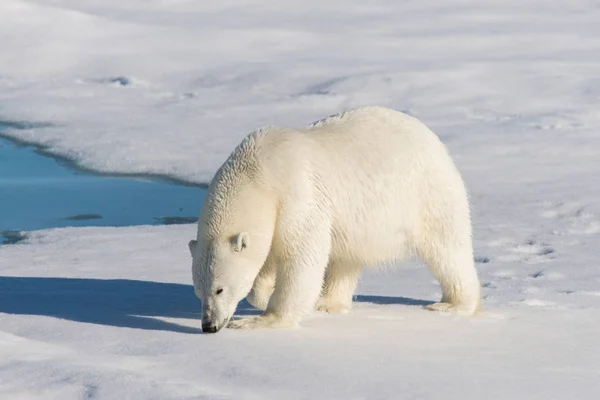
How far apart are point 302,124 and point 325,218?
6.51m

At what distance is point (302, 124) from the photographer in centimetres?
1089

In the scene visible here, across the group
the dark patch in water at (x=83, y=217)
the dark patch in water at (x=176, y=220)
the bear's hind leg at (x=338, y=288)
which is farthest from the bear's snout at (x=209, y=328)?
the dark patch in water at (x=83, y=217)

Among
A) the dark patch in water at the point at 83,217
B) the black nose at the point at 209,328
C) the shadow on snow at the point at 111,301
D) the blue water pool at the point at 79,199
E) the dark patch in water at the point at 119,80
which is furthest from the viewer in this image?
the dark patch in water at the point at 119,80

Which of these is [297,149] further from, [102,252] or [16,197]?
[16,197]

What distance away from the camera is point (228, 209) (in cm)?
429

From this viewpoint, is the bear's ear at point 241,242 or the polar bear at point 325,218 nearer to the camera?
the bear's ear at point 241,242

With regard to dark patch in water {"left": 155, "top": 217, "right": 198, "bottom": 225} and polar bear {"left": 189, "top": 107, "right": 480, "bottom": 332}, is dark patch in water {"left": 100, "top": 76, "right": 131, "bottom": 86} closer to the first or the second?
dark patch in water {"left": 155, "top": 217, "right": 198, "bottom": 225}

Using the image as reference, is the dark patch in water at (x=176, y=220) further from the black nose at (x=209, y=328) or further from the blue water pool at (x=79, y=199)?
the black nose at (x=209, y=328)

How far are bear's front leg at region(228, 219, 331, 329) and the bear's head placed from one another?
133 millimetres

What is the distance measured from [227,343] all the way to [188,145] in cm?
644

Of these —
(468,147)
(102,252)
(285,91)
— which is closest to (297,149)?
(102,252)

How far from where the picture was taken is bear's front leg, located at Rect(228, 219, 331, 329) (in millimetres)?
4316

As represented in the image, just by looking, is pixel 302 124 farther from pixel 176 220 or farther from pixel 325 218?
pixel 325 218

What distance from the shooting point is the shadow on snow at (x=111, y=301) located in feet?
14.4
